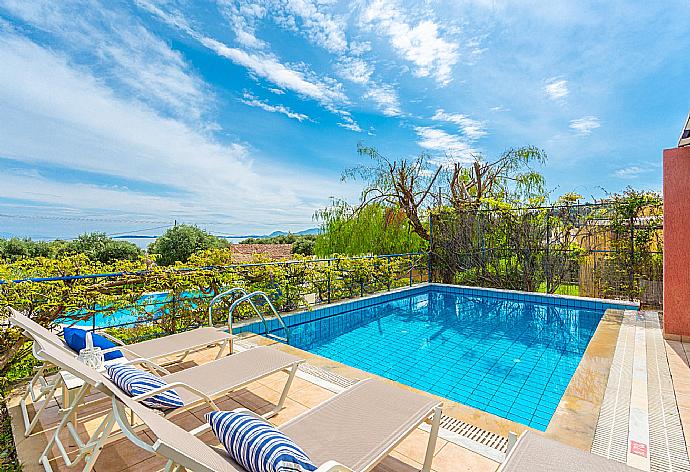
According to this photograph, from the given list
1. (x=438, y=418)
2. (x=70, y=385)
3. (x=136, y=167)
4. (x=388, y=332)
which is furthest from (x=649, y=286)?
(x=136, y=167)

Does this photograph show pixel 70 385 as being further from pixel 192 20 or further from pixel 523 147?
pixel 523 147

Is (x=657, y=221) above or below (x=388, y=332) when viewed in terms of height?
above

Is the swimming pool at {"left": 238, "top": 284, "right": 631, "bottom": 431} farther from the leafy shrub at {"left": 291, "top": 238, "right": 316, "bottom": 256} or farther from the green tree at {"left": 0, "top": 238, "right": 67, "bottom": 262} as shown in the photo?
the green tree at {"left": 0, "top": 238, "right": 67, "bottom": 262}

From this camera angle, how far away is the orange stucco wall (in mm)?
5395

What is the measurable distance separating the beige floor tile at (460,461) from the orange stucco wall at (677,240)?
4.94 metres

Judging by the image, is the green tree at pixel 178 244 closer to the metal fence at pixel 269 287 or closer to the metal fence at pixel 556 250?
the metal fence at pixel 269 287

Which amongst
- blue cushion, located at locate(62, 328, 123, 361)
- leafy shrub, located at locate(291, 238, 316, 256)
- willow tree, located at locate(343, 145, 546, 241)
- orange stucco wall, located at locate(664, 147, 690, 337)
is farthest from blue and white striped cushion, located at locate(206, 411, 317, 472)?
leafy shrub, located at locate(291, 238, 316, 256)

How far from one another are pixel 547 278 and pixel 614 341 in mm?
4875

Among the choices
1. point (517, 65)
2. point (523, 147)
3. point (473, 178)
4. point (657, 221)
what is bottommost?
point (657, 221)

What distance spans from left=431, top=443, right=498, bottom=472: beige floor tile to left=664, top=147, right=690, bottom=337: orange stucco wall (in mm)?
4936

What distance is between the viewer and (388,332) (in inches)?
282

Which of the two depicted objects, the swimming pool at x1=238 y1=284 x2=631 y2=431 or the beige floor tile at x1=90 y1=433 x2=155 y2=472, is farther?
the swimming pool at x1=238 y1=284 x2=631 y2=431

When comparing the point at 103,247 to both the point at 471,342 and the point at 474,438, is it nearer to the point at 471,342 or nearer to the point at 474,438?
the point at 471,342

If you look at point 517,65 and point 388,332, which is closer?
point 388,332
